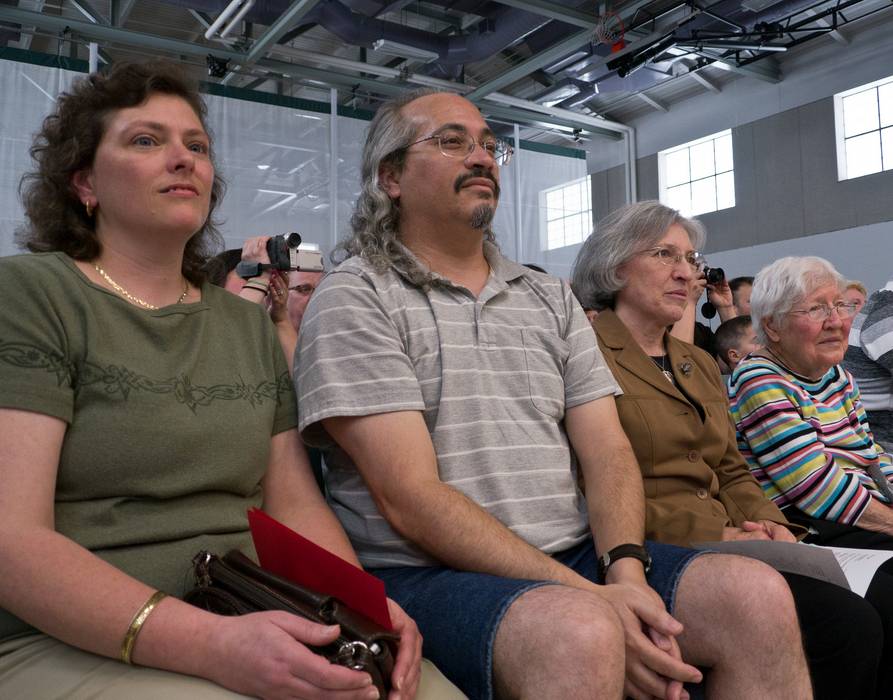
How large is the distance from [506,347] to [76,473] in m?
0.81

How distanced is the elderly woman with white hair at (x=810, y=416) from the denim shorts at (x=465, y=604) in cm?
90

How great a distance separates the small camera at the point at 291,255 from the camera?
7.61 feet

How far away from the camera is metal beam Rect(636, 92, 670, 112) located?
31.3ft

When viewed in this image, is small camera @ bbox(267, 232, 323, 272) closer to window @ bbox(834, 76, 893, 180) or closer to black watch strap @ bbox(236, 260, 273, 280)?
black watch strap @ bbox(236, 260, 273, 280)

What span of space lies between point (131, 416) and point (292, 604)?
1.23 ft

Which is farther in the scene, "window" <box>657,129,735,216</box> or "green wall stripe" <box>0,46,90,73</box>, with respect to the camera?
"window" <box>657,129,735,216</box>

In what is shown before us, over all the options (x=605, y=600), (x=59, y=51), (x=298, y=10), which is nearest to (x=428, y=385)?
(x=605, y=600)

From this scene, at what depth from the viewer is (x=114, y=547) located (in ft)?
3.84

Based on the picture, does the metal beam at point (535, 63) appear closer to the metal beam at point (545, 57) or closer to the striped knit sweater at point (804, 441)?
the metal beam at point (545, 57)

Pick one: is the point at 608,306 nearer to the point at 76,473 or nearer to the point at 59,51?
the point at 76,473

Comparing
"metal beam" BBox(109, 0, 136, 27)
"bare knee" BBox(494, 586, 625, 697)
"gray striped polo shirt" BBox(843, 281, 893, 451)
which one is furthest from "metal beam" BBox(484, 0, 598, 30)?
"bare knee" BBox(494, 586, 625, 697)

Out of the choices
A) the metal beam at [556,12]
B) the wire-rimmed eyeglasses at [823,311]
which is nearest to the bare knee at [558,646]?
the wire-rimmed eyeglasses at [823,311]

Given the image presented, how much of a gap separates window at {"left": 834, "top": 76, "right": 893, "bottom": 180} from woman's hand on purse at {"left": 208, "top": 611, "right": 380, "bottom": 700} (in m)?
8.29

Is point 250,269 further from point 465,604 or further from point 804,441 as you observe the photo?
point 804,441
